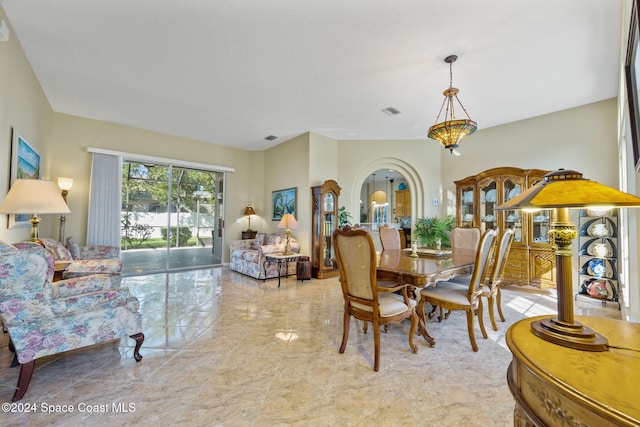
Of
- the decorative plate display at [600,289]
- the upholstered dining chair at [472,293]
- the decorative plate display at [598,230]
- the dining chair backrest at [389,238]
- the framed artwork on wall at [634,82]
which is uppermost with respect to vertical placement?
the framed artwork on wall at [634,82]

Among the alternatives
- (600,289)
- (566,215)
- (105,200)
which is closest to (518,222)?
(600,289)

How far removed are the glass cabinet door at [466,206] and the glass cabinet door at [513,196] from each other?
0.56m

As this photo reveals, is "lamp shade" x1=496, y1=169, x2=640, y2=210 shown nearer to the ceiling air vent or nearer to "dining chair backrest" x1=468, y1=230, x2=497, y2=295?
"dining chair backrest" x1=468, y1=230, x2=497, y2=295

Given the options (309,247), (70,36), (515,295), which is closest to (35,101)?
(70,36)

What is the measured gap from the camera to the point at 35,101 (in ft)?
11.6

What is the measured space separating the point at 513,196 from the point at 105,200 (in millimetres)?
7403

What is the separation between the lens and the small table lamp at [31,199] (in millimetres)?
2251

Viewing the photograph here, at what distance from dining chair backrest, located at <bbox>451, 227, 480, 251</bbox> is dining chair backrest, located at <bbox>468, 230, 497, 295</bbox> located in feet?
4.11

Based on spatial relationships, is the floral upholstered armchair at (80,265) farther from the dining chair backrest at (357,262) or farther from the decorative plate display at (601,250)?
the decorative plate display at (601,250)

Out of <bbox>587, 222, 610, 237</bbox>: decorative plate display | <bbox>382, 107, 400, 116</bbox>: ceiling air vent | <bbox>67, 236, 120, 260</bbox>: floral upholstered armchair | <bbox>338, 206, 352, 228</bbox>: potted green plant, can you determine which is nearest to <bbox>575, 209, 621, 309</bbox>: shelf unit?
<bbox>587, 222, 610, 237</bbox>: decorative plate display

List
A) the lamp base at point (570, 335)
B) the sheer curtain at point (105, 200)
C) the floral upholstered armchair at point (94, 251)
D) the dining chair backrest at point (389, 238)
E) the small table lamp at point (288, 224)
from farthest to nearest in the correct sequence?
the small table lamp at point (288, 224), the sheer curtain at point (105, 200), the floral upholstered armchair at point (94, 251), the dining chair backrest at point (389, 238), the lamp base at point (570, 335)

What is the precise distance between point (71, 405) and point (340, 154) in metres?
5.51

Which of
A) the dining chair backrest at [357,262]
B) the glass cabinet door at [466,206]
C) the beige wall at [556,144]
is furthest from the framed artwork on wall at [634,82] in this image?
the glass cabinet door at [466,206]

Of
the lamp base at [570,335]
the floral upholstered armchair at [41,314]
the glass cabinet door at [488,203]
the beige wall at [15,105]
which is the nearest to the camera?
the lamp base at [570,335]
